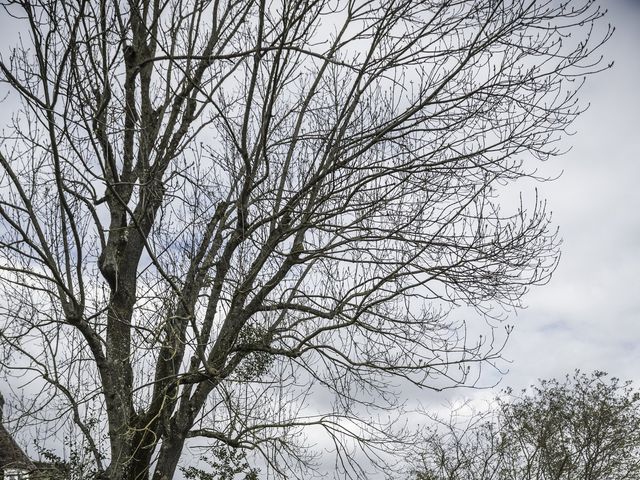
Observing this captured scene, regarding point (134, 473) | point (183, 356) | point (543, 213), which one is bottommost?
point (134, 473)

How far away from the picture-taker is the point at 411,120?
26.2 ft

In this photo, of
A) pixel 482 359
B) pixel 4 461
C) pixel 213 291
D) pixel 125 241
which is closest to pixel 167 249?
pixel 213 291

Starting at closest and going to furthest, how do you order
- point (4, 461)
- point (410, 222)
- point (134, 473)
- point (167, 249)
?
point (167, 249) → point (410, 222) → point (134, 473) → point (4, 461)

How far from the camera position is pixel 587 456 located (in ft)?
51.7

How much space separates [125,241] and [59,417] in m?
2.29

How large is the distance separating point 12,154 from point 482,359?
549 cm

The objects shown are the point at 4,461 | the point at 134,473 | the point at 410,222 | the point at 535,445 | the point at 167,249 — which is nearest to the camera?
the point at 167,249

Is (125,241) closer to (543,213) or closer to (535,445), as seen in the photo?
(543,213)

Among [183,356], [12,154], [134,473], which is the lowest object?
[134,473]

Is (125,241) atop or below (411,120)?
below

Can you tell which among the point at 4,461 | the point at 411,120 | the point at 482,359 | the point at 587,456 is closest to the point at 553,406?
the point at 587,456

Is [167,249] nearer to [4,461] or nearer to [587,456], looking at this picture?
[4,461]

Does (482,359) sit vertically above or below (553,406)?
below

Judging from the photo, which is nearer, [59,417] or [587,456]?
[59,417]
